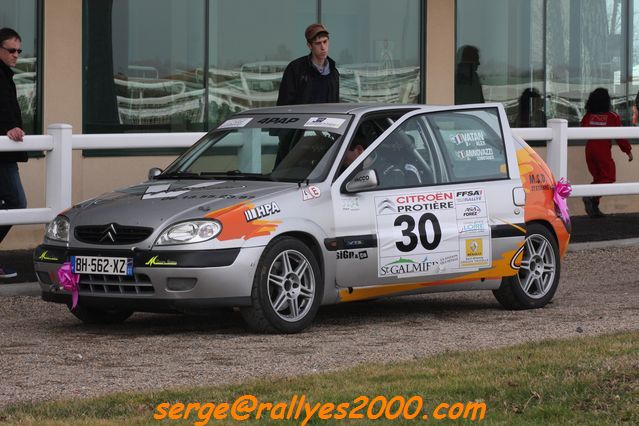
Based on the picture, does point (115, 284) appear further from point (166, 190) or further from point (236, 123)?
point (236, 123)

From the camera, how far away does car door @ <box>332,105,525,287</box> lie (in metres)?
10.9

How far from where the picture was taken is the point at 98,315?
1125cm

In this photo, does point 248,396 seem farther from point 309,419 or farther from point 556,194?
point 556,194

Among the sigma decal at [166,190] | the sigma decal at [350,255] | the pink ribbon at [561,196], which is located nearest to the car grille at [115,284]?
the sigma decal at [166,190]

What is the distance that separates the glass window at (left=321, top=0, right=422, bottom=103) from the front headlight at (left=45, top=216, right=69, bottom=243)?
864cm

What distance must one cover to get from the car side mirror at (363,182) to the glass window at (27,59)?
6280mm

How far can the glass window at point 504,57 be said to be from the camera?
2048 centimetres

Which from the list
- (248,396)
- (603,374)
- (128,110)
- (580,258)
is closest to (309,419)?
(248,396)

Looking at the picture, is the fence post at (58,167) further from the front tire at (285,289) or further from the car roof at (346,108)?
the front tire at (285,289)

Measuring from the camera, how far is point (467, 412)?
286 inches

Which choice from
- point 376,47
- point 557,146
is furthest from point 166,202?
point 376,47

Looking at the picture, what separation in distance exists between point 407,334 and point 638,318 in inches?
69.2

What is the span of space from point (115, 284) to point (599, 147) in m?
→ 11.6

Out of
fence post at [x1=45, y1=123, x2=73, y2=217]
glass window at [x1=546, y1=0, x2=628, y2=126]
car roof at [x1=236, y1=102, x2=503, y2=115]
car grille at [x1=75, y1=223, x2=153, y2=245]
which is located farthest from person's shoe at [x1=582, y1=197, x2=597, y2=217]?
car grille at [x1=75, y1=223, x2=153, y2=245]
